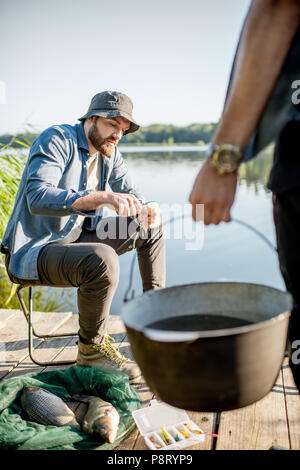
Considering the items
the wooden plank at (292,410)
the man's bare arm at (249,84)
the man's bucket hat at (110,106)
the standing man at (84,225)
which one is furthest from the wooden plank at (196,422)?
the man's bucket hat at (110,106)

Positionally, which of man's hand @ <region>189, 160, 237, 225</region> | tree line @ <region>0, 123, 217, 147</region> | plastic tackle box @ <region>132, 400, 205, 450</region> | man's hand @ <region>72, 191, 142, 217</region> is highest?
man's hand @ <region>189, 160, 237, 225</region>

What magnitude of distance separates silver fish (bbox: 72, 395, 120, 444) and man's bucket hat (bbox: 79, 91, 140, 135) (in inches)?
59.3

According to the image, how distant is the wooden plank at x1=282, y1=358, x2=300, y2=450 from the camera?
160 cm

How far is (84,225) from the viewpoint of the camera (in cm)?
257

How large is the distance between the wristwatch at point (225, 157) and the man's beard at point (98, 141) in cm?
160

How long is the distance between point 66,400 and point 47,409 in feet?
0.65

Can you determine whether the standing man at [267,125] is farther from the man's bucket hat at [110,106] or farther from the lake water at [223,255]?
the lake water at [223,255]

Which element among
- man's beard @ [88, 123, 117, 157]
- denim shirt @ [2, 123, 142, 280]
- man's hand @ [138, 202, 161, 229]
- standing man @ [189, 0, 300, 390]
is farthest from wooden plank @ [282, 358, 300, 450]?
man's beard @ [88, 123, 117, 157]

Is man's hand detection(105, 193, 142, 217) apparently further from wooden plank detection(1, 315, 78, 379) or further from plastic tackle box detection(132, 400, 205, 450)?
wooden plank detection(1, 315, 78, 379)

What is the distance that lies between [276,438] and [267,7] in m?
1.46

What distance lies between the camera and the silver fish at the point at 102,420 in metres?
1.62

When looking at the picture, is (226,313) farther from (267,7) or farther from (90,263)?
(90,263)

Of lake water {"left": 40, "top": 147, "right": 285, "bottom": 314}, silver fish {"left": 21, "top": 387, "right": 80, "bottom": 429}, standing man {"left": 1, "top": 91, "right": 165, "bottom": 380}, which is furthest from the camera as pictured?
lake water {"left": 40, "top": 147, "right": 285, "bottom": 314}
